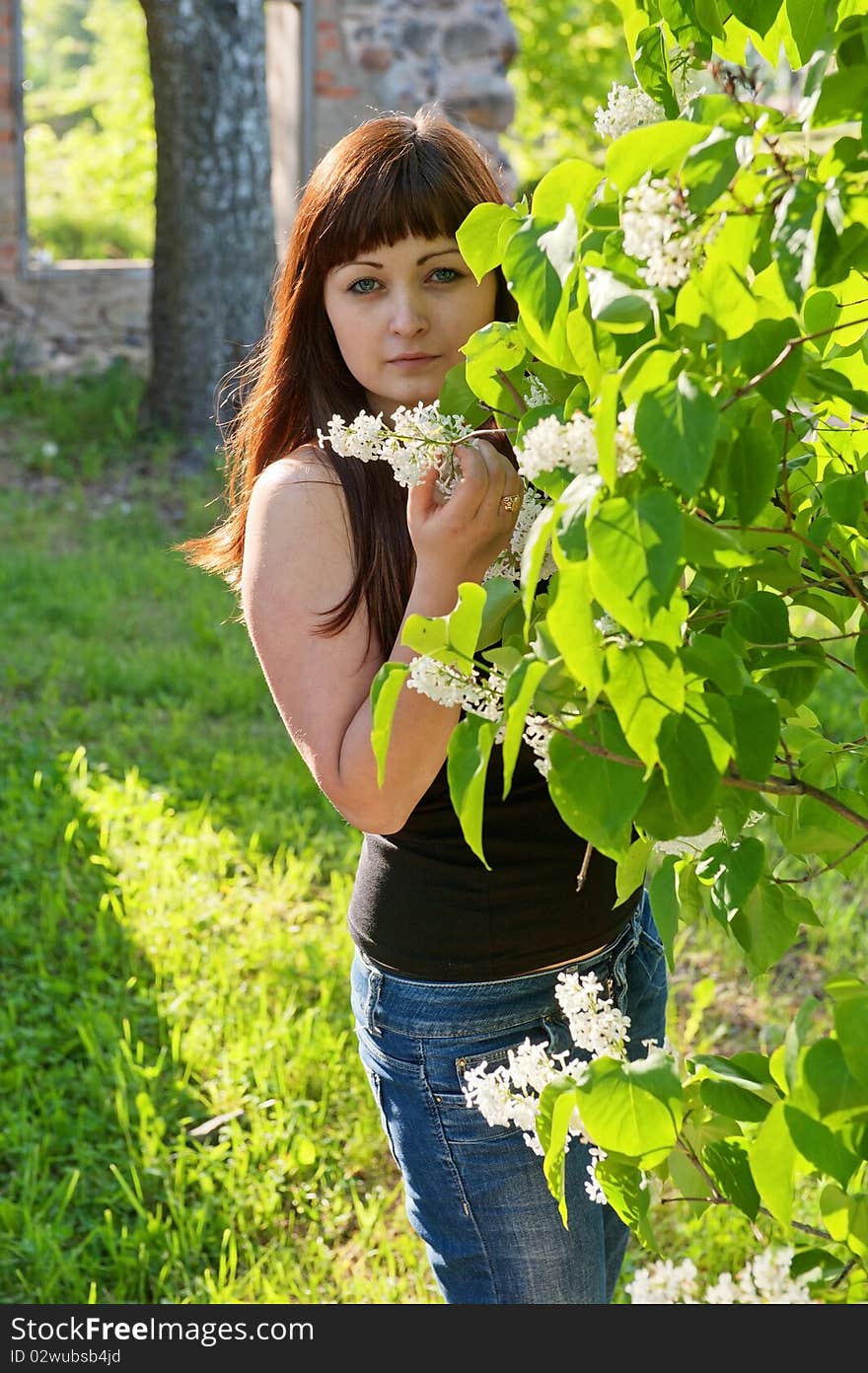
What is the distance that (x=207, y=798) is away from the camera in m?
3.82

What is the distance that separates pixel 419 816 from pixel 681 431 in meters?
0.93

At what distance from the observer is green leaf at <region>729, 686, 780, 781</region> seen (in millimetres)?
753

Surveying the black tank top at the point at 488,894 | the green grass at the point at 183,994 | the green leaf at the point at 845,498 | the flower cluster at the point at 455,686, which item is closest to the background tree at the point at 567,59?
the green grass at the point at 183,994

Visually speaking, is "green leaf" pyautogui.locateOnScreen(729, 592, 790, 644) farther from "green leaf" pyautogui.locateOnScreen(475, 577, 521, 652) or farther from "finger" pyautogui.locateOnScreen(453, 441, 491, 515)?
"finger" pyautogui.locateOnScreen(453, 441, 491, 515)

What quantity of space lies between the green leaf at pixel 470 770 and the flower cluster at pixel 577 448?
148mm

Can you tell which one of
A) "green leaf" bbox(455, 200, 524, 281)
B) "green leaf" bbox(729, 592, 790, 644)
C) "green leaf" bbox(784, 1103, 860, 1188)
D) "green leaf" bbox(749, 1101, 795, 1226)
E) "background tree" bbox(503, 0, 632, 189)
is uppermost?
"background tree" bbox(503, 0, 632, 189)

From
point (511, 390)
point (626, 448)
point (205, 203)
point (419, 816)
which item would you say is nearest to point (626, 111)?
point (511, 390)

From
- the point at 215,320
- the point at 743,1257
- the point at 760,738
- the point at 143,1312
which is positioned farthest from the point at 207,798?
the point at 215,320

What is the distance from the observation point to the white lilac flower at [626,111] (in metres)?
0.85

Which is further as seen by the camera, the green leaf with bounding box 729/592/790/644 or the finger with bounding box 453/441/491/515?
the finger with bounding box 453/441/491/515

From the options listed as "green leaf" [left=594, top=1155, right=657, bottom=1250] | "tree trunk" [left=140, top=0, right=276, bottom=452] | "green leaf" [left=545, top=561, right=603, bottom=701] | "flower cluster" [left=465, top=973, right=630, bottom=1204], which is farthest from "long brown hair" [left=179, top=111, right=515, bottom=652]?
"tree trunk" [left=140, top=0, right=276, bottom=452]

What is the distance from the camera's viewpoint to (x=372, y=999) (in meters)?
1.54

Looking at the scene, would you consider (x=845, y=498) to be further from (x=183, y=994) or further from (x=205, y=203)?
(x=205, y=203)

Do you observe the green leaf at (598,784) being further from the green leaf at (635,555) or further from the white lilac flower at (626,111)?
the white lilac flower at (626,111)
